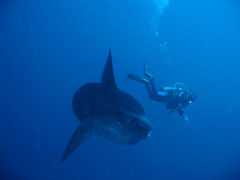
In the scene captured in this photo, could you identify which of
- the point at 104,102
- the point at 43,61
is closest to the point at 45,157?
the point at 43,61

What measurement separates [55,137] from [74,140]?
26772 millimetres

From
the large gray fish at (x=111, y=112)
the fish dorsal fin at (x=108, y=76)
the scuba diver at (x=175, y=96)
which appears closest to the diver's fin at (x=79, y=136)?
the large gray fish at (x=111, y=112)

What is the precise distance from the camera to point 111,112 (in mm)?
2945

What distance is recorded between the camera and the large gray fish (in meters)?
2.69

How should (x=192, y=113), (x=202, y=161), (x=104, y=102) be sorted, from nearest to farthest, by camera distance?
1. (x=104, y=102)
2. (x=202, y=161)
3. (x=192, y=113)

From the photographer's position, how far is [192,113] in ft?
147

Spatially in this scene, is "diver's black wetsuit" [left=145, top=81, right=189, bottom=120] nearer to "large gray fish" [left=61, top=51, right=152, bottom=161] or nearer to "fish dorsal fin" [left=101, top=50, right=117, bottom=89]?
"fish dorsal fin" [left=101, top=50, right=117, bottom=89]

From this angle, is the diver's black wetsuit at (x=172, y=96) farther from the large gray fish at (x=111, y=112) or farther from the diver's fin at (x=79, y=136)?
the large gray fish at (x=111, y=112)

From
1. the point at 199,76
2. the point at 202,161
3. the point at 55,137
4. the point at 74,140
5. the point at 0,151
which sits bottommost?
the point at 74,140

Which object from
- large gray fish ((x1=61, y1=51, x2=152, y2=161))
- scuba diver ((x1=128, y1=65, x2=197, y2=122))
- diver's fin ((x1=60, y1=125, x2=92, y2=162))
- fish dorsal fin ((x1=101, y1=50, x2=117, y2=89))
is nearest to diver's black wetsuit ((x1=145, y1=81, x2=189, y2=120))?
scuba diver ((x1=128, y1=65, x2=197, y2=122))

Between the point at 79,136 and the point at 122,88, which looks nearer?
the point at 79,136

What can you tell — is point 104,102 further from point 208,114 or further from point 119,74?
point 208,114

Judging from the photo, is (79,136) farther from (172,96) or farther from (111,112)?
(172,96)

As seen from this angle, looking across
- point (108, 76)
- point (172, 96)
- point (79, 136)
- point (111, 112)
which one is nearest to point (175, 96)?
point (172, 96)
